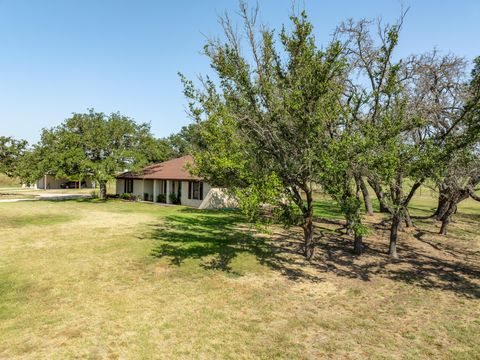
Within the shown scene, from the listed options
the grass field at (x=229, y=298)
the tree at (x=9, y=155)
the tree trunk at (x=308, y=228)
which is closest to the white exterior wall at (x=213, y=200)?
the grass field at (x=229, y=298)

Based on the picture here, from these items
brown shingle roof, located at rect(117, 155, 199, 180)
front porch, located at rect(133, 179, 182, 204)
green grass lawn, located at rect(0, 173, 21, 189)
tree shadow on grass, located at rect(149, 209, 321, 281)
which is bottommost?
tree shadow on grass, located at rect(149, 209, 321, 281)

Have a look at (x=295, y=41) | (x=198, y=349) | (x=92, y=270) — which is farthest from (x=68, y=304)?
(x=295, y=41)

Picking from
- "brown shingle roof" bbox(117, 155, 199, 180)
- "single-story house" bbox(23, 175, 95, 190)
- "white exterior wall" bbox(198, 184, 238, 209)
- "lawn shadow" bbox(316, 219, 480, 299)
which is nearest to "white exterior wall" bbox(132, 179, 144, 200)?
"brown shingle roof" bbox(117, 155, 199, 180)

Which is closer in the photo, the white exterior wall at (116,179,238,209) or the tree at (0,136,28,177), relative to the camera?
the white exterior wall at (116,179,238,209)

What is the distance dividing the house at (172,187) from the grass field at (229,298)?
13.0 meters

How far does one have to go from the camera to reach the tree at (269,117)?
34.1 feet

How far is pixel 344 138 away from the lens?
1054 cm

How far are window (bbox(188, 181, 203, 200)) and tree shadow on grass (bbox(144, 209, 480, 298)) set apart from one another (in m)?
10.8

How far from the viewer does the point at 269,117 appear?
11406 millimetres

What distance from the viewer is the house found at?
100 feet

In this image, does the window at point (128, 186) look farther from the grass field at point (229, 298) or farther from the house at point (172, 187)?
the grass field at point (229, 298)

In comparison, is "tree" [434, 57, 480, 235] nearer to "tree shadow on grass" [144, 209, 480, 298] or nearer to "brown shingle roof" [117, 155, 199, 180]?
"tree shadow on grass" [144, 209, 480, 298]

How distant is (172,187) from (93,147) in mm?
9111

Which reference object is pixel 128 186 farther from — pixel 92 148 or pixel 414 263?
pixel 414 263
